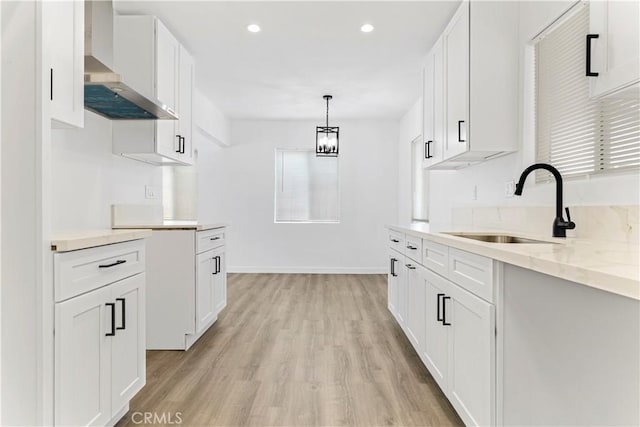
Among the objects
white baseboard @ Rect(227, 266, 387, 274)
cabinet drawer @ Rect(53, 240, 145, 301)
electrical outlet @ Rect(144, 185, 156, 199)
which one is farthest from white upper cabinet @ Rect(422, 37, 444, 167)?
white baseboard @ Rect(227, 266, 387, 274)

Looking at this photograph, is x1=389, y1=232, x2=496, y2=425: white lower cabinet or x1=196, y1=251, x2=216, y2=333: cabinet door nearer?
x1=389, y1=232, x2=496, y2=425: white lower cabinet

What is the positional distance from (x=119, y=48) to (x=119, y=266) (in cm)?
197

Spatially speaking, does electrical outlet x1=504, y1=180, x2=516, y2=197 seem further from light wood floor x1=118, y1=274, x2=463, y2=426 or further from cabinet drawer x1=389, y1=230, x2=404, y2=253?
light wood floor x1=118, y1=274, x2=463, y2=426

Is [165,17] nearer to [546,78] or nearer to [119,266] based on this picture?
[119,266]

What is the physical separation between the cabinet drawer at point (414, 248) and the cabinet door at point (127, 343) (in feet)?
5.44

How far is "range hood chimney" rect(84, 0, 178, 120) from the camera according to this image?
198 cm

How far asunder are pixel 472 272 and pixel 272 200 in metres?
4.97

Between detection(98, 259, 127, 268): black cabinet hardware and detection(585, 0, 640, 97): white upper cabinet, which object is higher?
detection(585, 0, 640, 97): white upper cabinet

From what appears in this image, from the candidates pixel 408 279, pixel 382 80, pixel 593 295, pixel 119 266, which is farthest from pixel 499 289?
pixel 382 80

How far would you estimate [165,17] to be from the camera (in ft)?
9.70

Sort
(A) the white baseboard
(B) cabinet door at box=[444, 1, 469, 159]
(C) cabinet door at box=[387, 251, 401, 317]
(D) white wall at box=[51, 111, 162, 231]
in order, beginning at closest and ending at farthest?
1. (D) white wall at box=[51, 111, 162, 231]
2. (B) cabinet door at box=[444, 1, 469, 159]
3. (C) cabinet door at box=[387, 251, 401, 317]
4. (A) the white baseboard

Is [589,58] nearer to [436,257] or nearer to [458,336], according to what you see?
[436,257]

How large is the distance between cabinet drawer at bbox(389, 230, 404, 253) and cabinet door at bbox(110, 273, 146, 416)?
6.34 ft

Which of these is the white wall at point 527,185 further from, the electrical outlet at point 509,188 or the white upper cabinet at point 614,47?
the white upper cabinet at point 614,47
